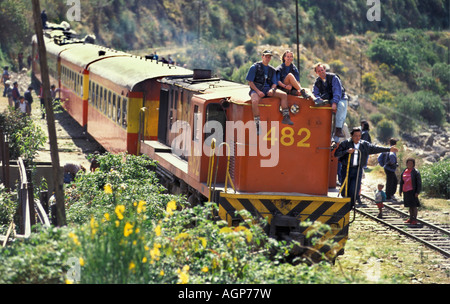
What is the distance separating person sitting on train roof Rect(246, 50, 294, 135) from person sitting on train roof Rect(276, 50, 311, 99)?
165 mm

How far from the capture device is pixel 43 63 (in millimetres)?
8922

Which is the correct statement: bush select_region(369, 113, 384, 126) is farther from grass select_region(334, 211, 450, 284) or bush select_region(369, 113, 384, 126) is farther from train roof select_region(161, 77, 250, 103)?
train roof select_region(161, 77, 250, 103)

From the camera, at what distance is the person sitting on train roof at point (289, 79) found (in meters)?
11.0

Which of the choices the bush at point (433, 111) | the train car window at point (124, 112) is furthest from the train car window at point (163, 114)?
the bush at point (433, 111)

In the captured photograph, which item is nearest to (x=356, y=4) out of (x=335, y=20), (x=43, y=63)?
(x=335, y=20)

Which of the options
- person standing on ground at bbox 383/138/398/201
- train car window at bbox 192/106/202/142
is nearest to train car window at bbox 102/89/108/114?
person standing on ground at bbox 383/138/398/201

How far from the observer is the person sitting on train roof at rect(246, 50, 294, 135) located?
35.5ft

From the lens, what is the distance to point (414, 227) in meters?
15.6

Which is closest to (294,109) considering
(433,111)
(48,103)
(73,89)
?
(48,103)

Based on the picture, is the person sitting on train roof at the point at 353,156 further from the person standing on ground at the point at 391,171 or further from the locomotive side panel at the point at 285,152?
the person standing on ground at the point at 391,171

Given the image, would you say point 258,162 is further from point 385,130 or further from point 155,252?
point 385,130

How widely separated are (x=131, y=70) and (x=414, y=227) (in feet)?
25.7

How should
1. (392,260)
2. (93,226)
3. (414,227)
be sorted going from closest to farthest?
(93,226) → (392,260) → (414,227)
